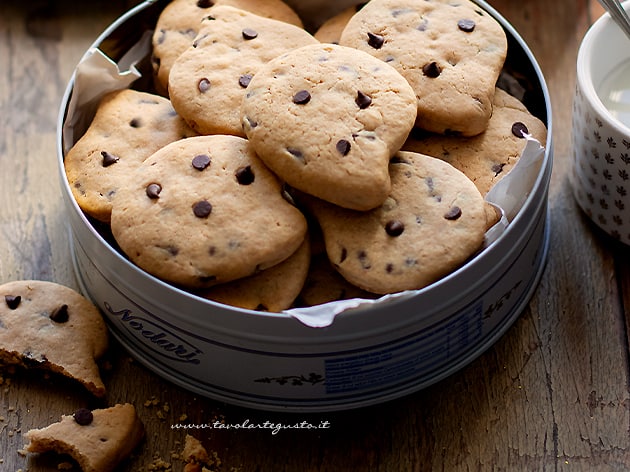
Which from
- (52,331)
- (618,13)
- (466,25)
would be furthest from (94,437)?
(618,13)

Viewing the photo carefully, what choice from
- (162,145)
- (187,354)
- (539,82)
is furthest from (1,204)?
(539,82)

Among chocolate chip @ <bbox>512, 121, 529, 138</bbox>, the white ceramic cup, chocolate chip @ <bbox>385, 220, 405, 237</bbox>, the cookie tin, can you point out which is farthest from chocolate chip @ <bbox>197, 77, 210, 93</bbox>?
the white ceramic cup

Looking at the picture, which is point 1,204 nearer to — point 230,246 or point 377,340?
point 230,246

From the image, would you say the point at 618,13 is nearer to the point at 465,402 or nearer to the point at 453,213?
the point at 453,213

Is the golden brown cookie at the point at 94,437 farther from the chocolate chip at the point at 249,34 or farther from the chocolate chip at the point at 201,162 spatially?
the chocolate chip at the point at 249,34

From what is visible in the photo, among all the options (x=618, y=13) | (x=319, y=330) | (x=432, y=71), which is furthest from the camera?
(x=618, y=13)

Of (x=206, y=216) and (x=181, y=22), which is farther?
(x=181, y=22)

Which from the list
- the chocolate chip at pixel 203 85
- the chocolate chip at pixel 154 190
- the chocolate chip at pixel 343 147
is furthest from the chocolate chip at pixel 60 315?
the chocolate chip at pixel 343 147
